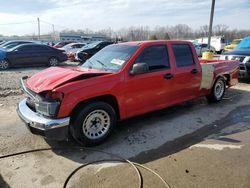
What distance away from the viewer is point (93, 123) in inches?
181

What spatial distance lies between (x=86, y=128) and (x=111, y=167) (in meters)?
0.89

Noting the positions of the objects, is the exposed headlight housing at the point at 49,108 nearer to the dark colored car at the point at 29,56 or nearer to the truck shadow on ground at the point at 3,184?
Result: the truck shadow on ground at the point at 3,184

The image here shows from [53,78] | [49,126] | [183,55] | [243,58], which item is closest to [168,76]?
[183,55]

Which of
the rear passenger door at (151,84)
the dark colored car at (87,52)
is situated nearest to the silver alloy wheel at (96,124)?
the rear passenger door at (151,84)

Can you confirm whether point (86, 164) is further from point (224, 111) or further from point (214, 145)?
point (224, 111)

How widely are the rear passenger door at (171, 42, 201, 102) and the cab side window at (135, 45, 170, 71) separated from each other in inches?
11.6

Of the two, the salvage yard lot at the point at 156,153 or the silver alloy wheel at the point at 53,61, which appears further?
the silver alloy wheel at the point at 53,61

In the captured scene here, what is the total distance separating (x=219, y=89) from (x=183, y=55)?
6.92 feet

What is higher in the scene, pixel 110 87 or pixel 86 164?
pixel 110 87

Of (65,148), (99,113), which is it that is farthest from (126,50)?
(65,148)

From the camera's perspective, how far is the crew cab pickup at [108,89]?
415cm

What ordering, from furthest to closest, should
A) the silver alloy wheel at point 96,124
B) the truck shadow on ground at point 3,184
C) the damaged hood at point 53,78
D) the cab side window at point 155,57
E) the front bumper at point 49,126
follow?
the cab side window at point 155,57 → the silver alloy wheel at point 96,124 → the damaged hood at point 53,78 → the front bumper at point 49,126 → the truck shadow on ground at point 3,184

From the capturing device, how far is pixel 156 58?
5473 millimetres

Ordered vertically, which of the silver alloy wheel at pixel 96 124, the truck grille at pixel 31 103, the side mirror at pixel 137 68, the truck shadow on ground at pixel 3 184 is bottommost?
the truck shadow on ground at pixel 3 184
